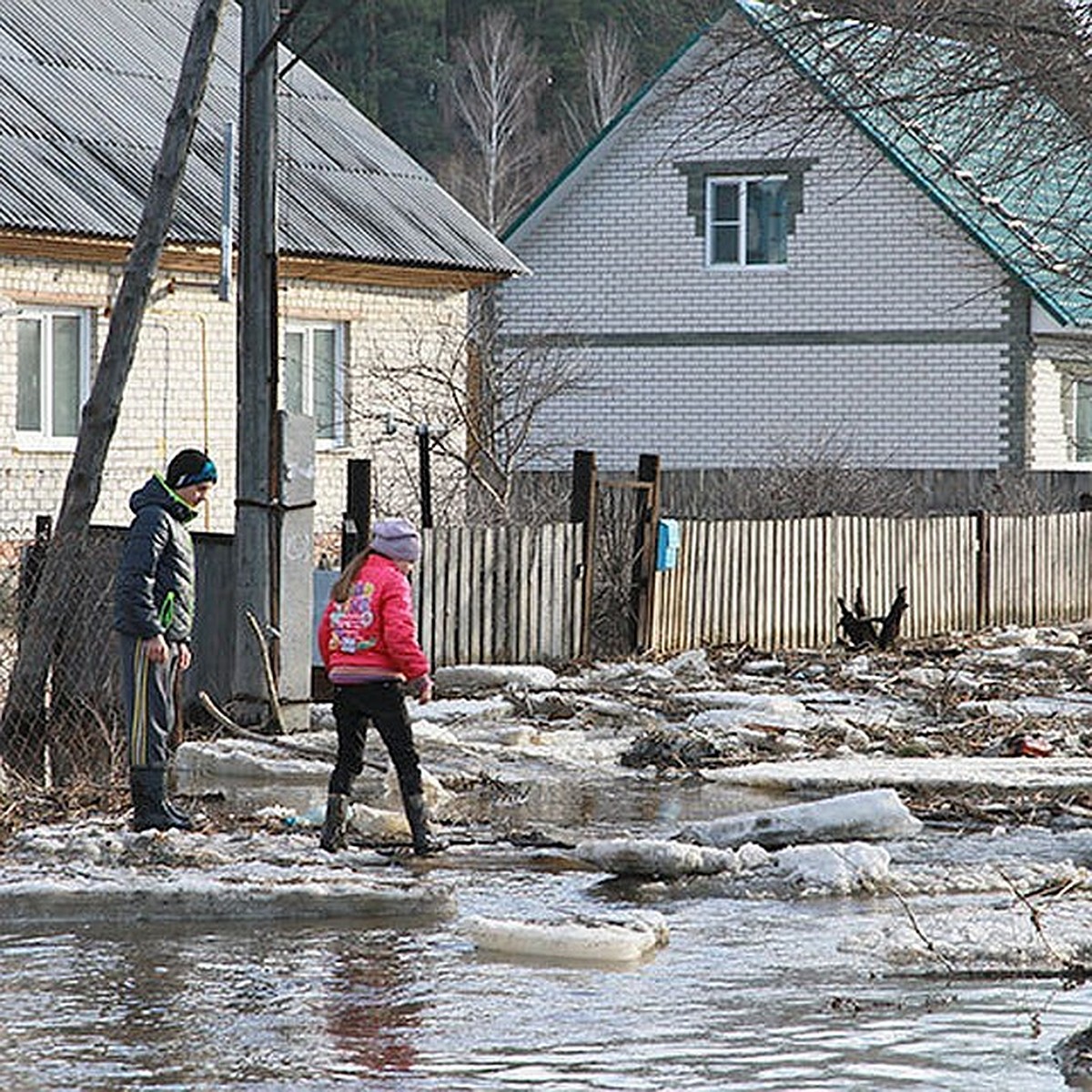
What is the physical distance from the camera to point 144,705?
36.2 feet

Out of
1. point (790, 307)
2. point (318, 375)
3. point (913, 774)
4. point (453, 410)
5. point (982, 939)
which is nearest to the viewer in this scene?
point (982, 939)

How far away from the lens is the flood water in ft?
23.2

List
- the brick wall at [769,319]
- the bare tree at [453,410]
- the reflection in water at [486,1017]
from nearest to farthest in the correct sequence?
the reflection in water at [486,1017] < the bare tree at [453,410] < the brick wall at [769,319]

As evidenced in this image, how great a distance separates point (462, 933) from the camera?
920cm

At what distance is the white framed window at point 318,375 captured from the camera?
87.0ft

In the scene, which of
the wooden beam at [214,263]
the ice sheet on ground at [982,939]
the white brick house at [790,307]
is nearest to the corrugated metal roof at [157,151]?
the wooden beam at [214,263]

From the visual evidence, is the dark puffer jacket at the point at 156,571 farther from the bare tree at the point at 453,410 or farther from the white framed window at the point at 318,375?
the white framed window at the point at 318,375

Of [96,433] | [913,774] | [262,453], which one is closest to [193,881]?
[96,433]

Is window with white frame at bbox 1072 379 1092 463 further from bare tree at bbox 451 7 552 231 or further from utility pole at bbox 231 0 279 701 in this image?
bare tree at bbox 451 7 552 231

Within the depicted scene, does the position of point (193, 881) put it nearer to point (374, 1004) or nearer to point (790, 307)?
point (374, 1004)

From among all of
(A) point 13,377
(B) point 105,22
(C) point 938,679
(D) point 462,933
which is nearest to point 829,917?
(D) point 462,933

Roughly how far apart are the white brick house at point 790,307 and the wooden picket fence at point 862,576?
7923 millimetres

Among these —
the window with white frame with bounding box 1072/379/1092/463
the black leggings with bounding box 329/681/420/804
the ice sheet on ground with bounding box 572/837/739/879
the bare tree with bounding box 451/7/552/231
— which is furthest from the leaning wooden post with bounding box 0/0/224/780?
the bare tree with bounding box 451/7/552/231

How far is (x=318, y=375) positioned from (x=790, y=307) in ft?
32.9
